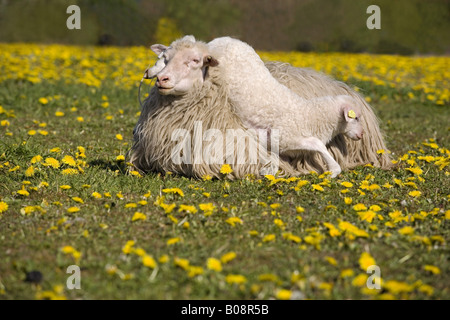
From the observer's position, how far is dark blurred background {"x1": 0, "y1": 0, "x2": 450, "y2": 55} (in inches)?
699

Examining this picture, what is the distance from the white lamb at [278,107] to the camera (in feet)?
14.8

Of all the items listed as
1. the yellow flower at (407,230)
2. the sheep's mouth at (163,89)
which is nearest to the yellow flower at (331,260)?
the yellow flower at (407,230)

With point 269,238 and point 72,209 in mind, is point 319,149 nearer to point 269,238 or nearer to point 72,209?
point 269,238

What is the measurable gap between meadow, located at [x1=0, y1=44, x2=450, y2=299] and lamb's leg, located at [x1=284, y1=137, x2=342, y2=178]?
137 mm

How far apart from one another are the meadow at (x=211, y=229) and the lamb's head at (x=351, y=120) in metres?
0.36

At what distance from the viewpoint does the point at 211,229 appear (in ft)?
11.2

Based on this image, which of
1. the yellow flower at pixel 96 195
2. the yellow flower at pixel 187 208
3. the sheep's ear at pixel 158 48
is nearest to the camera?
the yellow flower at pixel 187 208

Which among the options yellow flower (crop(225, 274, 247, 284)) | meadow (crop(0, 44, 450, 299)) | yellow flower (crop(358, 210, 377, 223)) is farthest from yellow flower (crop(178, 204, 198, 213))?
yellow flower (crop(358, 210, 377, 223))

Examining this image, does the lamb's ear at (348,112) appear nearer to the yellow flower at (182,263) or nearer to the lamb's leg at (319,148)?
the lamb's leg at (319,148)

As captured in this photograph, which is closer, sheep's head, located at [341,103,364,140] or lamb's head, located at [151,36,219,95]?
lamb's head, located at [151,36,219,95]

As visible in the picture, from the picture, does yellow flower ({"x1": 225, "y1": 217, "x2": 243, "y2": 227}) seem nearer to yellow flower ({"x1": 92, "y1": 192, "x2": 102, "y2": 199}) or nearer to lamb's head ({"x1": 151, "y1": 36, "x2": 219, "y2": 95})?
yellow flower ({"x1": 92, "y1": 192, "x2": 102, "y2": 199})

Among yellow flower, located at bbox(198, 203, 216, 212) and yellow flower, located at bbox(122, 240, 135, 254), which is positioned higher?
yellow flower, located at bbox(198, 203, 216, 212)
